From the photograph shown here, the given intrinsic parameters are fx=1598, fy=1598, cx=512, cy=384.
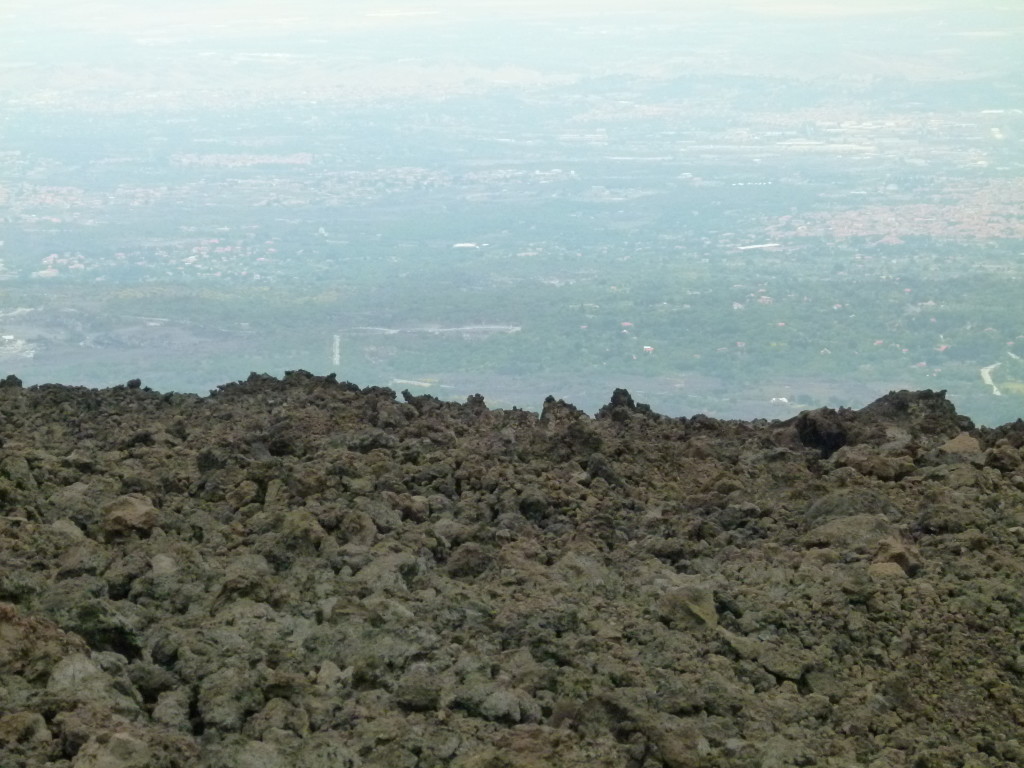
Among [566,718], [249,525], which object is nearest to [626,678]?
[566,718]

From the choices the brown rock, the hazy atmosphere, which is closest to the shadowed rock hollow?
the brown rock

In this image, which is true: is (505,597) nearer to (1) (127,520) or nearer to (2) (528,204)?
(1) (127,520)

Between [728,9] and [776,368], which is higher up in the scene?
[728,9]

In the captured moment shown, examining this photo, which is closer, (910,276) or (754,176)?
(910,276)

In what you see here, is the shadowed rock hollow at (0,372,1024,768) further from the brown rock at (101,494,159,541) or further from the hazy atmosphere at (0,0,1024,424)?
the hazy atmosphere at (0,0,1024,424)

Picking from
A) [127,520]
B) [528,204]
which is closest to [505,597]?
[127,520]

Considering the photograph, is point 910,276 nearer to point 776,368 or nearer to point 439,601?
point 776,368
